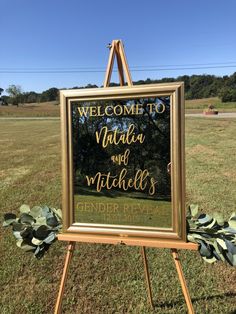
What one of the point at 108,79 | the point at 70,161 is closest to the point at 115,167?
the point at 70,161

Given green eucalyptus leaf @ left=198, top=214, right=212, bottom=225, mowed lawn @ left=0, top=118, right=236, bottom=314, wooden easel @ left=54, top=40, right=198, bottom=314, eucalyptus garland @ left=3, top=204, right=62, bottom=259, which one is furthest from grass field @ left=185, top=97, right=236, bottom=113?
eucalyptus garland @ left=3, top=204, right=62, bottom=259

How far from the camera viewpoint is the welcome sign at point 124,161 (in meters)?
1.95

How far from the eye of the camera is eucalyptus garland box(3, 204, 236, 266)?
2.17 metres

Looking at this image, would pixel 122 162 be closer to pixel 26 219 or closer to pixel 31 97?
pixel 26 219

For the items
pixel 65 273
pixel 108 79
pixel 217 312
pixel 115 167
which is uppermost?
pixel 108 79

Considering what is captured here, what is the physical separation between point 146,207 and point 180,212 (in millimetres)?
203

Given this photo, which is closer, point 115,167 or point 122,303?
point 115,167

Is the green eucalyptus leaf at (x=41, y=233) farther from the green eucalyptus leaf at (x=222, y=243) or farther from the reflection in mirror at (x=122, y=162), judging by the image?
the green eucalyptus leaf at (x=222, y=243)

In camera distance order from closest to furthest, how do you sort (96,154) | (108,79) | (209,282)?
(96,154) → (108,79) → (209,282)

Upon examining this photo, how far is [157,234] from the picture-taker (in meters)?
2.00

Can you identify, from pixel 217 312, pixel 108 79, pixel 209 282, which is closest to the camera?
pixel 108 79

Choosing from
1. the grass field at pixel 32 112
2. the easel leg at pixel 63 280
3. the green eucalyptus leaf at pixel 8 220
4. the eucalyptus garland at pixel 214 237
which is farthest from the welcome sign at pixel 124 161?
the grass field at pixel 32 112

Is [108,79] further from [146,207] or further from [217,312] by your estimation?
[217,312]

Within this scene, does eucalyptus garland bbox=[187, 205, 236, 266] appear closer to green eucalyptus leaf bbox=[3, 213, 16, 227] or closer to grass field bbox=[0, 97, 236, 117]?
green eucalyptus leaf bbox=[3, 213, 16, 227]
